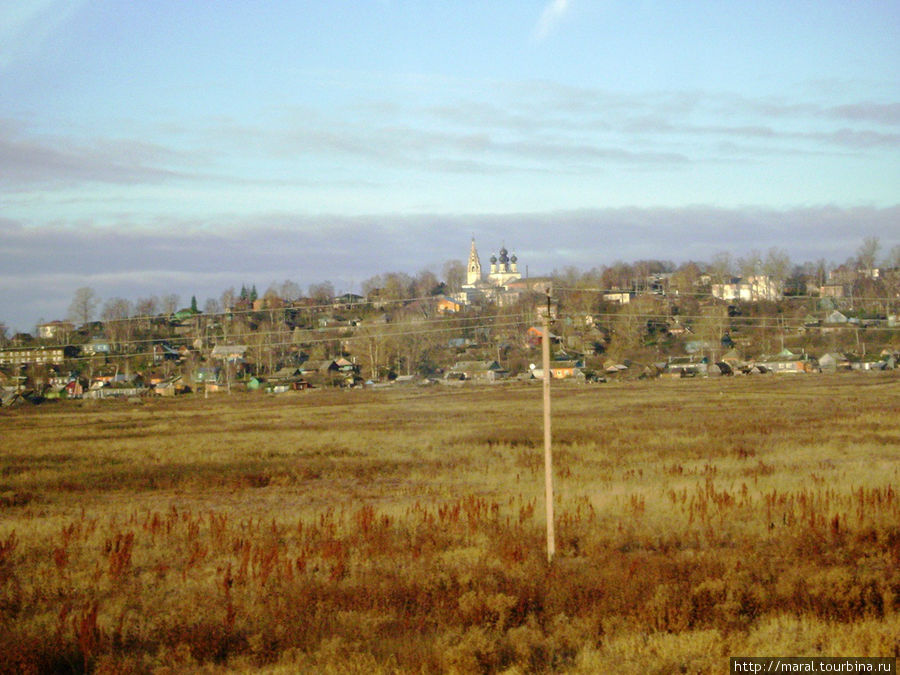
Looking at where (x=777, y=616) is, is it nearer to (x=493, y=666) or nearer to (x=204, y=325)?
(x=493, y=666)

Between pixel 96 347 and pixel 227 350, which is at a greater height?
pixel 96 347

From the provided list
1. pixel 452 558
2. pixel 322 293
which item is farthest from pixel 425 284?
pixel 452 558

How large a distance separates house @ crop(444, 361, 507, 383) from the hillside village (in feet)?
0.75

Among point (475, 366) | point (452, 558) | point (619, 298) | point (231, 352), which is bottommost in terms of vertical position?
point (475, 366)

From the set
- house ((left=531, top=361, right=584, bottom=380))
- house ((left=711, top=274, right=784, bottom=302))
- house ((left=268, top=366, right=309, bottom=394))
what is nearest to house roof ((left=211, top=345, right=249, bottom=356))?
house ((left=268, top=366, right=309, bottom=394))

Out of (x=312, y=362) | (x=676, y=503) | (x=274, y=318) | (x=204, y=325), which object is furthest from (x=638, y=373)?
(x=676, y=503)

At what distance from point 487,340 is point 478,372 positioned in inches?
741

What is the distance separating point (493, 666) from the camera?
30.4 feet

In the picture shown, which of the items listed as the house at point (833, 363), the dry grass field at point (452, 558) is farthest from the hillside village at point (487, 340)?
the dry grass field at point (452, 558)

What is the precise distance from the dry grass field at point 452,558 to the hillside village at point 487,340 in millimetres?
58568

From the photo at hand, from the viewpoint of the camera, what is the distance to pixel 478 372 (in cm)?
9725

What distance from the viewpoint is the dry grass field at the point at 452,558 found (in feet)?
31.9

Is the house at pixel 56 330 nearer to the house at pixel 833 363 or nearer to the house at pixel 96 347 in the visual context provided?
the house at pixel 96 347

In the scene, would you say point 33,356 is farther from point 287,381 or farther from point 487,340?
point 487,340
